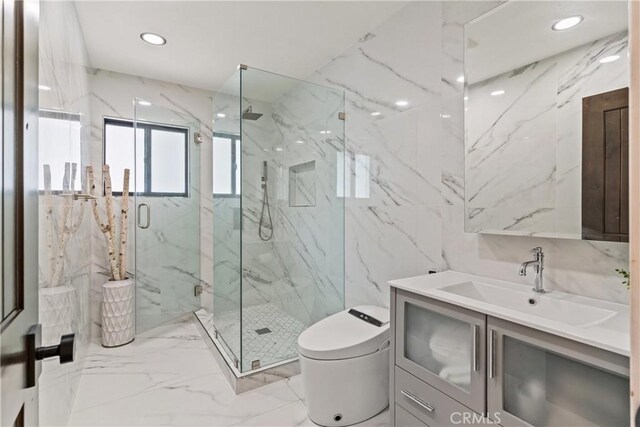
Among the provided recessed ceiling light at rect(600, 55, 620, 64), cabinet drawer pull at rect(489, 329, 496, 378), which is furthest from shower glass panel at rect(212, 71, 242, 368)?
recessed ceiling light at rect(600, 55, 620, 64)

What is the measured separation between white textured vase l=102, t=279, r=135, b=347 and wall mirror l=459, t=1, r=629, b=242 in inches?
110

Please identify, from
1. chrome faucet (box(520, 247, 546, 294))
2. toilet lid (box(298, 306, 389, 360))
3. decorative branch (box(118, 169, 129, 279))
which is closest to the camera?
chrome faucet (box(520, 247, 546, 294))

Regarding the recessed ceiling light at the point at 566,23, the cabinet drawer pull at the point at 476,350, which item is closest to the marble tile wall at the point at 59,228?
the cabinet drawer pull at the point at 476,350

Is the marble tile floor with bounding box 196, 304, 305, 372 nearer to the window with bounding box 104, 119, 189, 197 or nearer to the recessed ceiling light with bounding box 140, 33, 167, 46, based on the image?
the window with bounding box 104, 119, 189, 197

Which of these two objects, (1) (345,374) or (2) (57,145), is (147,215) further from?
(1) (345,374)

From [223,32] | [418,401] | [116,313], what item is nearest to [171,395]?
[116,313]

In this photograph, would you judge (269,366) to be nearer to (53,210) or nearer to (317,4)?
(53,210)

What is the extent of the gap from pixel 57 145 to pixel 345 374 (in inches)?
70.4

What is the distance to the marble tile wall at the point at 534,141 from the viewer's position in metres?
1.30

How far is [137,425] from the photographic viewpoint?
182cm

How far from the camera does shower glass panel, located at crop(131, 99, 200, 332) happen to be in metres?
3.12

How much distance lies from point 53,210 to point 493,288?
2.06m

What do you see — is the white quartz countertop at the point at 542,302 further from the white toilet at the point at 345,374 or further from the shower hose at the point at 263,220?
the shower hose at the point at 263,220

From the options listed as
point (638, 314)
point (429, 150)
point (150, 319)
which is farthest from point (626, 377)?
point (150, 319)
